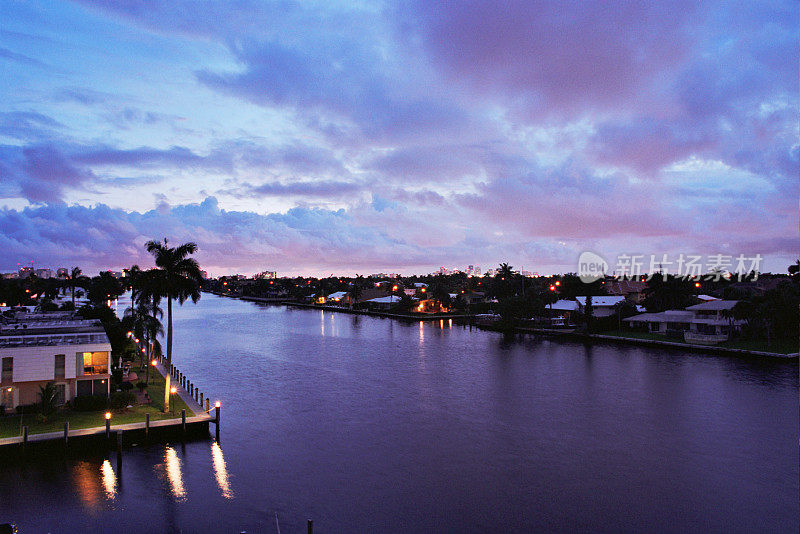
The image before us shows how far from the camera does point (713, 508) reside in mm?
24953

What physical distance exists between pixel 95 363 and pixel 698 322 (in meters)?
85.0

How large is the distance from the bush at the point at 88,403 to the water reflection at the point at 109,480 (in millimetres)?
7586

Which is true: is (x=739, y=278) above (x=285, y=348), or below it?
above

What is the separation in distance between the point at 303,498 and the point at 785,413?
40.1 meters

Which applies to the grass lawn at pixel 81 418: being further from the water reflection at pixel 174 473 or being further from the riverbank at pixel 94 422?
the water reflection at pixel 174 473

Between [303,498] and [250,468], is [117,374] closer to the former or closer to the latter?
[250,468]

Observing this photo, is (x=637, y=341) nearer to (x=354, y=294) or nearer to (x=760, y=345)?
(x=760, y=345)

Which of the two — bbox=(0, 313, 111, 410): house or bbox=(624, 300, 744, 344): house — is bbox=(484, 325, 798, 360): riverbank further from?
bbox=(0, 313, 111, 410): house

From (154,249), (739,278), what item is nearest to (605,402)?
(154,249)

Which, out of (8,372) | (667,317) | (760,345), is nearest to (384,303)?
(667,317)

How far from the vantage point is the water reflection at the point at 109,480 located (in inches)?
1015

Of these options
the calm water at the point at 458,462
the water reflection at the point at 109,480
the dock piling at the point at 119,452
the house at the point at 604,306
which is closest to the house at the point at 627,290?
the house at the point at 604,306

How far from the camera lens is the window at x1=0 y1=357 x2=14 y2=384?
34188 mm

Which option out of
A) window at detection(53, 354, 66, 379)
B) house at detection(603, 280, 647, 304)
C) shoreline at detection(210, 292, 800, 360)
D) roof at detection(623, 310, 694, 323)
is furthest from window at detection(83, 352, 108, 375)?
house at detection(603, 280, 647, 304)
